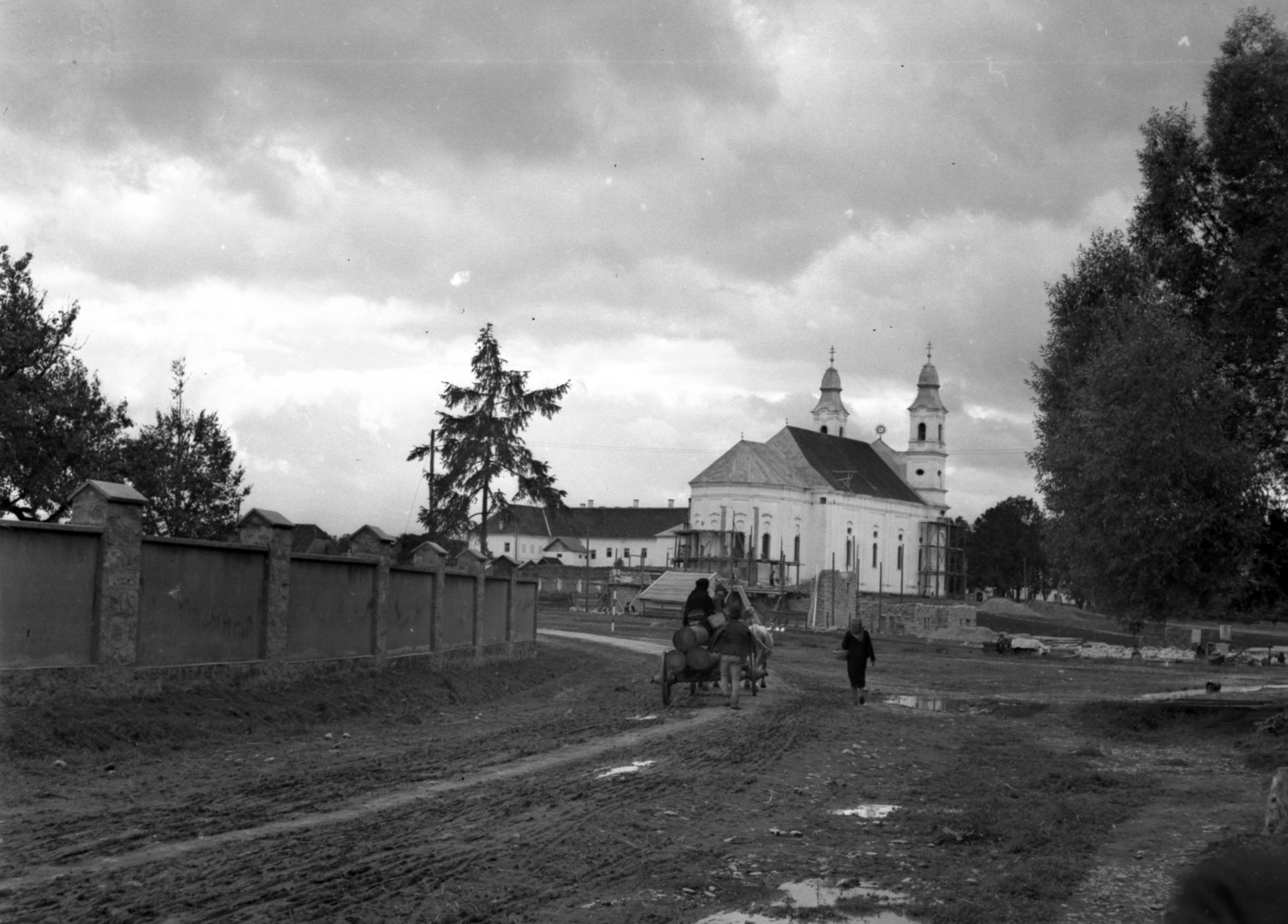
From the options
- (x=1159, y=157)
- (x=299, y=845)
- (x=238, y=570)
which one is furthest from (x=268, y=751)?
(x=1159, y=157)

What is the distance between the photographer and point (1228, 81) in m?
22.7

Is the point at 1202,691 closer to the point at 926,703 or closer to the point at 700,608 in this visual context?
the point at 926,703

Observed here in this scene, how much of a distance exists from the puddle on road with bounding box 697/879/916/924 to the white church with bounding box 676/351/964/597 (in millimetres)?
80699

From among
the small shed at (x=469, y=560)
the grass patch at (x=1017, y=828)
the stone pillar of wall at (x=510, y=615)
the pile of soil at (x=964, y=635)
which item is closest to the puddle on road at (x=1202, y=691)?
the grass patch at (x=1017, y=828)

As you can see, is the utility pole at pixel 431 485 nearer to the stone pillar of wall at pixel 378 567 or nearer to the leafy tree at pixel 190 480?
the leafy tree at pixel 190 480

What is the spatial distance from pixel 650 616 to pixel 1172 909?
2769 inches

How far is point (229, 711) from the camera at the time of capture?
656 inches

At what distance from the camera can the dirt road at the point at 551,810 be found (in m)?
8.25

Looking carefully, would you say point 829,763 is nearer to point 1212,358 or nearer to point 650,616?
point 1212,358

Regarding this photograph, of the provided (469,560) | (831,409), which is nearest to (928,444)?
(831,409)

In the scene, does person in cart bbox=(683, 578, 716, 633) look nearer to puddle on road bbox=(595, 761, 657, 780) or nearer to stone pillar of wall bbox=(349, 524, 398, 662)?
stone pillar of wall bbox=(349, 524, 398, 662)

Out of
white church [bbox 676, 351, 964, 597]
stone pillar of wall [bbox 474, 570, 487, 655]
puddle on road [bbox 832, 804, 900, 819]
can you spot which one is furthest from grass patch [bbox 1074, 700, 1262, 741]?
white church [bbox 676, 351, 964, 597]

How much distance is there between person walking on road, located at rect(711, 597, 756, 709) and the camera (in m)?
21.0

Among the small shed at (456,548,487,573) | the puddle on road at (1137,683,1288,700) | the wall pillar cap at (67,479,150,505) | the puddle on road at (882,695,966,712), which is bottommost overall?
the puddle on road at (882,695,966,712)
